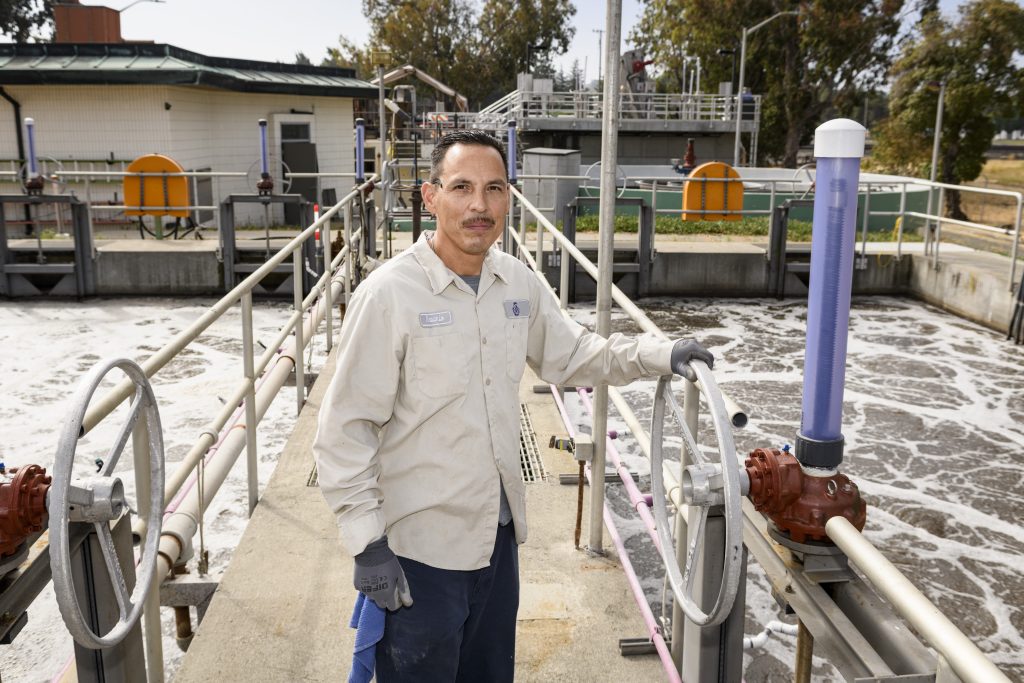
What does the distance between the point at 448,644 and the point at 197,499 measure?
6.40 feet

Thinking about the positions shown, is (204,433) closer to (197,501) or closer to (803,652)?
(197,501)

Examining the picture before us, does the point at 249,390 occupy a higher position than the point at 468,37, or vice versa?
the point at 468,37

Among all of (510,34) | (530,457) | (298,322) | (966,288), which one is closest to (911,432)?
(966,288)

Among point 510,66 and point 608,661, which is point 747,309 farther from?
point 510,66

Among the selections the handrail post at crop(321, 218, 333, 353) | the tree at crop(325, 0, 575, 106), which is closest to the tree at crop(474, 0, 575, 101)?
the tree at crop(325, 0, 575, 106)

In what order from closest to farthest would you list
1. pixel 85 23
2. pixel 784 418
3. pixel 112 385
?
1. pixel 784 418
2. pixel 112 385
3. pixel 85 23

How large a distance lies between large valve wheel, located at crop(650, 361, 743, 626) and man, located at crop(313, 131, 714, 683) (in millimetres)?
146

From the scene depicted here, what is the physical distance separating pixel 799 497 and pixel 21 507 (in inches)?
59.9

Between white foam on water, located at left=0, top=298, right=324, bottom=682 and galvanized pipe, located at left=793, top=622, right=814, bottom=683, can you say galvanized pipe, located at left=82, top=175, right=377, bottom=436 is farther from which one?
white foam on water, located at left=0, top=298, right=324, bottom=682

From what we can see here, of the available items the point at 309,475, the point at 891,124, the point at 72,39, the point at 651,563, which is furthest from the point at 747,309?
the point at 891,124

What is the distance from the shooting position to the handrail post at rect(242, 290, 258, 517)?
379 centimetres

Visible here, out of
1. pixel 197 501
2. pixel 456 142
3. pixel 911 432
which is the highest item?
pixel 456 142

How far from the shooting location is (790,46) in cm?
3797

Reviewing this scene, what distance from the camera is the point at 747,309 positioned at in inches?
544
